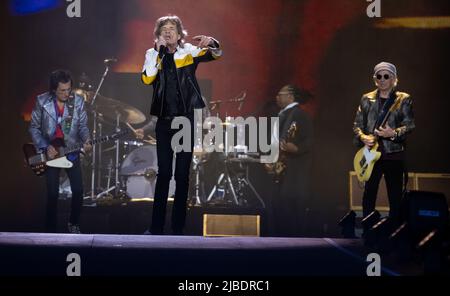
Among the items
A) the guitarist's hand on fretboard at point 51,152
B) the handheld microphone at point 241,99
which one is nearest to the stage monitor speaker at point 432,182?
the handheld microphone at point 241,99

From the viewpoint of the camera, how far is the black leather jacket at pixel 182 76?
217 inches

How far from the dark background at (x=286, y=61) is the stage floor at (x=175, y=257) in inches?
134

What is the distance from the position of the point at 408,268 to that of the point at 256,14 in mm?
4846

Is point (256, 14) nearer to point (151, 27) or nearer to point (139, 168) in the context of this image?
point (151, 27)

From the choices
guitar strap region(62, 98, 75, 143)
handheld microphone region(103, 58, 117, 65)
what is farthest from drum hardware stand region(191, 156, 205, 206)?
guitar strap region(62, 98, 75, 143)

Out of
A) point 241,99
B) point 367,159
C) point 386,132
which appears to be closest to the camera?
point 386,132

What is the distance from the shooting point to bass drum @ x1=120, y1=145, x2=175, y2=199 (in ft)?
26.6

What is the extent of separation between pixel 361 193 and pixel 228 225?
1.95 m

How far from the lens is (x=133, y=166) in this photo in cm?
817

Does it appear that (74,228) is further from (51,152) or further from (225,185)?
(225,185)

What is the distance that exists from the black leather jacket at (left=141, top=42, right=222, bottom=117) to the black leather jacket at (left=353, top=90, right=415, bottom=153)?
201cm

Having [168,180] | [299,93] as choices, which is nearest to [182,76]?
[168,180]

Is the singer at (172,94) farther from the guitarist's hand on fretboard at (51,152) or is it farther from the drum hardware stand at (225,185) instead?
the drum hardware stand at (225,185)
